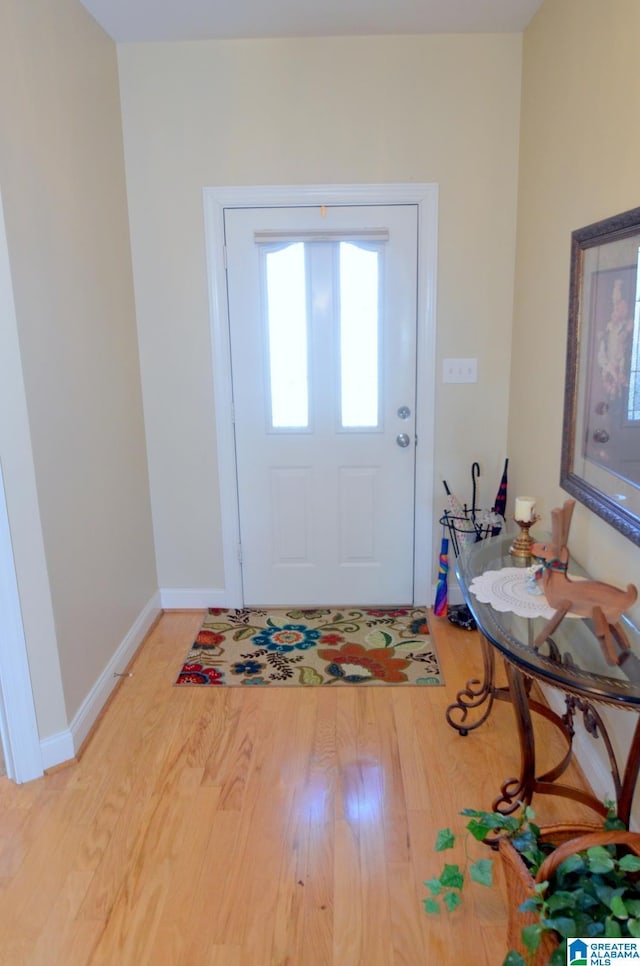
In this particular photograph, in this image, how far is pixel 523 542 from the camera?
7.25 feet

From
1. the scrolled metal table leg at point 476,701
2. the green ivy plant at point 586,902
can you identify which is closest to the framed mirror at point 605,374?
the scrolled metal table leg at point 476,701

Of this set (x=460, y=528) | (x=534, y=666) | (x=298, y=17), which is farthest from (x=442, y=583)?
(x=298, y=17)

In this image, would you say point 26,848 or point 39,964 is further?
point 26,848

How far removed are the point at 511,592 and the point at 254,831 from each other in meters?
1.04

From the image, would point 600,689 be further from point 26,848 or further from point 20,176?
point 20,176

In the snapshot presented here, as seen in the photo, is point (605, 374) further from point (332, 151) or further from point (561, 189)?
point (332, 151)

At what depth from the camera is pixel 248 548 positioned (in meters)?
3.40

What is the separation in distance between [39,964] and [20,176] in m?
2.15

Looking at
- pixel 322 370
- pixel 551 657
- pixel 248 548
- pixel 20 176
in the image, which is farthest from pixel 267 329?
pixel 551 657

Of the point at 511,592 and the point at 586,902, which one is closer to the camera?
the point at 586,902

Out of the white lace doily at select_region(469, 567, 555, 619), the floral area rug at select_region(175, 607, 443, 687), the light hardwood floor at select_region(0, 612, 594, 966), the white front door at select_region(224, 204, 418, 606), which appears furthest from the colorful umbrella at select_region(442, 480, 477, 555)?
the white lace doily at select_region(469, 567, 555, 619)

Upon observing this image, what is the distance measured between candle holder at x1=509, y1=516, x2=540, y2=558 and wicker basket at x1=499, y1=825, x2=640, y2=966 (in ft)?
3.14

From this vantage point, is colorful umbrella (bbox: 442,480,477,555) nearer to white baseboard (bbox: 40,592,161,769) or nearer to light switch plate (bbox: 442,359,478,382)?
light switch plate (bbox: 442,359,478,382)

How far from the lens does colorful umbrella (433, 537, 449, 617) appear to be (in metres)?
3.26
